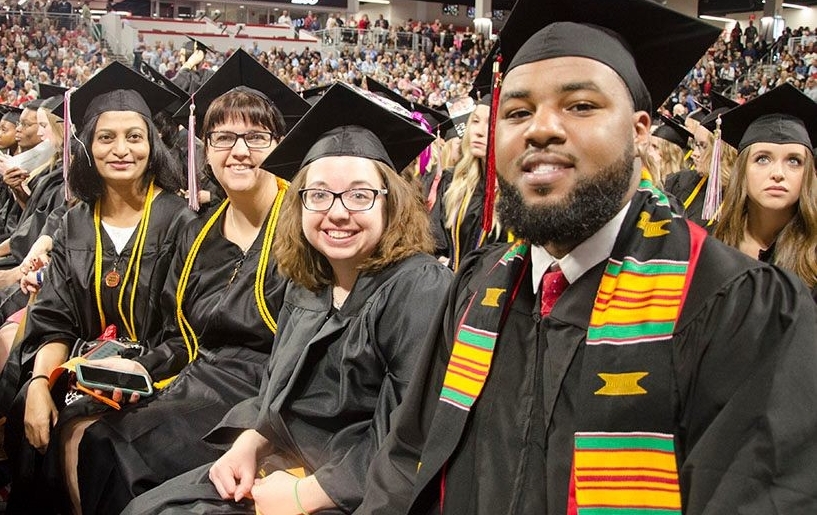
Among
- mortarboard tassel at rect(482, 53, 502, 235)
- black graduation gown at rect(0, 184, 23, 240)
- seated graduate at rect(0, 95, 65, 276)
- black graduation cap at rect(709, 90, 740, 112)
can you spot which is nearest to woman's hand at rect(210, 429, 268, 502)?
mortarboard tassel at rect(482, 53, 502, 235)

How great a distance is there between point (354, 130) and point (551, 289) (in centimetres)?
126

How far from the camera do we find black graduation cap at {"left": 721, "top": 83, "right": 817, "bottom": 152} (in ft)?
11.7

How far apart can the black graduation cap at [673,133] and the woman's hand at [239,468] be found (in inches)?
196

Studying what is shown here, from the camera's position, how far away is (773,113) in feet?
12.0

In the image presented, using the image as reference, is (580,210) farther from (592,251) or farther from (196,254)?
(196,254)

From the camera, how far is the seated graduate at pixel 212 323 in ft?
9.10

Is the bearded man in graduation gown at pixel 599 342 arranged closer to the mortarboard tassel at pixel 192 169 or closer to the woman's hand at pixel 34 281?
the mortarboard tassel at pixel 192 169

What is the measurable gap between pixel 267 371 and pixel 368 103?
941 millimetres

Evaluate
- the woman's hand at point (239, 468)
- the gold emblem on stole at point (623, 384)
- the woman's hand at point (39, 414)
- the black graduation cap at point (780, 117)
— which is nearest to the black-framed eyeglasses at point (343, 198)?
the woman's hand at point (239, 468)

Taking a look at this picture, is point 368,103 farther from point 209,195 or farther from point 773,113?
point 773,113

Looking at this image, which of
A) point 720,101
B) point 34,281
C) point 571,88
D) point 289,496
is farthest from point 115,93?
point 720,101

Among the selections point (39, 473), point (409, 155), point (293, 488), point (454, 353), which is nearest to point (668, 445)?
point (454, 353)

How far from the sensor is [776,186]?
11.0ft

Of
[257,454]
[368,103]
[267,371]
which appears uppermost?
[368,103]
